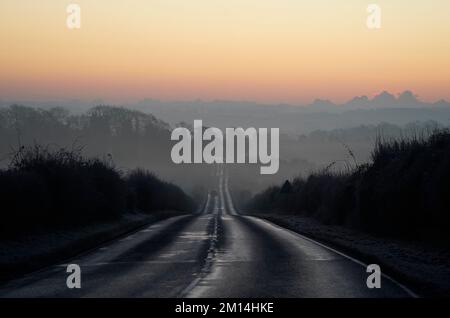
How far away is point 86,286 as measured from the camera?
1520 centimetres

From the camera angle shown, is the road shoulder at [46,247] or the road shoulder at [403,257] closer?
the road shoulder at [403,257]

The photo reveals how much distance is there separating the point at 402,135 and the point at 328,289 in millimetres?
19954

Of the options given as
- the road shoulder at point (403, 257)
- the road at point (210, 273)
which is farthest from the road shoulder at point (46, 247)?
the road shoulder at point (403, 257)

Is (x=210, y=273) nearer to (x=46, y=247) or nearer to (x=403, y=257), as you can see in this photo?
(x=403, y=257)

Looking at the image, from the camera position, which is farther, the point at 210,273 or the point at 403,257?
the point at 403,257

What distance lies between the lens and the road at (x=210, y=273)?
46.9 feet

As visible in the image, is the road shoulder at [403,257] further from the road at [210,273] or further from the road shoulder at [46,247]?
the road shoulder at [46,247]

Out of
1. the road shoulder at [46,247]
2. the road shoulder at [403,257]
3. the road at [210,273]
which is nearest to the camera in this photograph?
the road at [210,273]

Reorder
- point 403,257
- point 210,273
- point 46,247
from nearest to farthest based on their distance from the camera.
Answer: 1. point 210,273
2. point 403,257
3. point 46,247

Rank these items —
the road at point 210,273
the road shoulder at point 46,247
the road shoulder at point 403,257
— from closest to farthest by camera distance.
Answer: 1. the road at point 210,273
2. the road shoulder at point 403,257
3. the road shoulder at point 46,247

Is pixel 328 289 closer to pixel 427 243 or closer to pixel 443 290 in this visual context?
pixel 443 290

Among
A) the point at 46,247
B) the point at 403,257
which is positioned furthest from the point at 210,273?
the point at 46,247

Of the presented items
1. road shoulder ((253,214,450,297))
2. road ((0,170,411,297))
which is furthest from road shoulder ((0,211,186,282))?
road shoulder ((253,214,450,297))

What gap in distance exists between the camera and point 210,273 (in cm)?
1742
